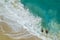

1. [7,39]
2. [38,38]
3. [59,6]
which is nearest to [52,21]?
[59,6]

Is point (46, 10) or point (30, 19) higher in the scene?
point (46, 10)

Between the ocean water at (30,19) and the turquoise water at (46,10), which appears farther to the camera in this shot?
the turquoise water at (46,10)

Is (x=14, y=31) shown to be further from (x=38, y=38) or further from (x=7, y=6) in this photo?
(x=7, y=6)

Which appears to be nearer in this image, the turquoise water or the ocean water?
the ocean water

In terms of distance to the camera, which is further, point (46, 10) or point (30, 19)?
point (46, 10)
